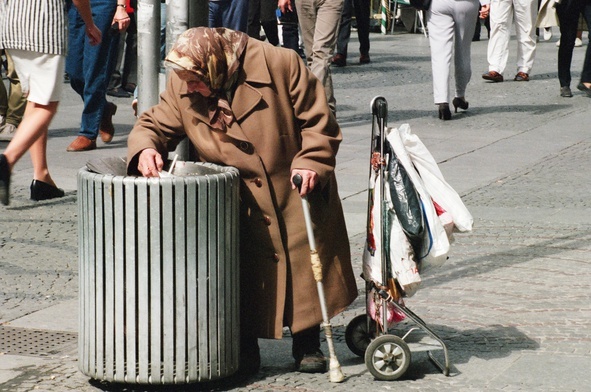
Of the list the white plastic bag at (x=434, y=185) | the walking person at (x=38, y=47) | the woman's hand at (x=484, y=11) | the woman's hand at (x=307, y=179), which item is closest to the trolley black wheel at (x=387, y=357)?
the white plastic bag at (x=434, y=185)

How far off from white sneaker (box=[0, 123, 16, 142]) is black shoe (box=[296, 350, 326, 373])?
6.02 meters

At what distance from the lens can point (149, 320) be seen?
4.27 m

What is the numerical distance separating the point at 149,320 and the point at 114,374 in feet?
0.88

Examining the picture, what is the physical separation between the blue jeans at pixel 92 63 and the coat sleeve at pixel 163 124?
16.3ft

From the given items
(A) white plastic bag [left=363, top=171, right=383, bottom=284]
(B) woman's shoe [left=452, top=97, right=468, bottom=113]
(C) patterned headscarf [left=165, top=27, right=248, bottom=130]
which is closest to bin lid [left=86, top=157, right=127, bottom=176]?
(C) patterned headscarf [left=165, top=27, right=248, bottom=130]

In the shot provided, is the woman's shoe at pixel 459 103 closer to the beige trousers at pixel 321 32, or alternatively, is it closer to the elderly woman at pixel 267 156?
the beige trousers at pixel 321 32

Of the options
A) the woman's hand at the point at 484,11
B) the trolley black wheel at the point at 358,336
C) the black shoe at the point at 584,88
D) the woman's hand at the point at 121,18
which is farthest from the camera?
the woman's hand at the point at 484,11

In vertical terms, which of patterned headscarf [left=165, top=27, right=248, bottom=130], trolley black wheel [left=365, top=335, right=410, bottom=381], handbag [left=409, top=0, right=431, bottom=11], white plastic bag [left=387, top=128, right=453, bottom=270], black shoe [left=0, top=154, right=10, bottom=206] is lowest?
trolley black wheel [left=365, top=335, right=410, bottom=381]

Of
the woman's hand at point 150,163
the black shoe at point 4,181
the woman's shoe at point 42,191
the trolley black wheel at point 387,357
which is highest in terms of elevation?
the woman's hand at point 150,163

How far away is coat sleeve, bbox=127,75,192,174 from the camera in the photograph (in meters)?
4.57

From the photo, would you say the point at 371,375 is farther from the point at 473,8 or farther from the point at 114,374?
the point at 473,8

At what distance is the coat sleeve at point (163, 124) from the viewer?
Answer: 457cm

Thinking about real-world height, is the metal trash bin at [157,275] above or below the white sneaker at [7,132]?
above

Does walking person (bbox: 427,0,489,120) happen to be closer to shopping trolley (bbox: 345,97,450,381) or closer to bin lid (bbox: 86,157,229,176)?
shopping trolley (bbox: 345,97,450,381)
